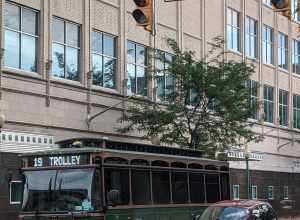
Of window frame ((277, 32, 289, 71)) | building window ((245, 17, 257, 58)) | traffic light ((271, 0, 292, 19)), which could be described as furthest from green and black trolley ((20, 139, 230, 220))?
window frame ((277, 32, 289, 71))

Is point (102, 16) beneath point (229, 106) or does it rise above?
above

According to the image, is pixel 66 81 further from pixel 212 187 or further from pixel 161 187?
pixel 161 187

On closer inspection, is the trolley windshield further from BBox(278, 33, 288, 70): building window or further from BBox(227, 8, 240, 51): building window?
BBox(278, 33, 288, 70): building window

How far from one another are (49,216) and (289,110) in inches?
1532

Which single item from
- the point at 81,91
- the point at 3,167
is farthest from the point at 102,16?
the point at 3,167

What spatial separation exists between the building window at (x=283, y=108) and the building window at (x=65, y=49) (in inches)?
953

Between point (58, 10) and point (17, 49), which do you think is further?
point (58, 10)

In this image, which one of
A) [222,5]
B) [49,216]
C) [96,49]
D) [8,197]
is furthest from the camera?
[222,5]

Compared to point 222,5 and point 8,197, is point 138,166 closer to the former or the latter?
point 8,197

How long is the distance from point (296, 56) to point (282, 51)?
2.89 meters

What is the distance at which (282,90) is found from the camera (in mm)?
51625

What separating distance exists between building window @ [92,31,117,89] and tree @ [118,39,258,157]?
221 cm

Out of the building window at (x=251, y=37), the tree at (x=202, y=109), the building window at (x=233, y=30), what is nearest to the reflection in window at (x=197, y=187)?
the tree at (x=202, y=109)

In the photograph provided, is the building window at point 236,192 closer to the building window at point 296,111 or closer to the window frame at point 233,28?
the window frame at point 233,28
